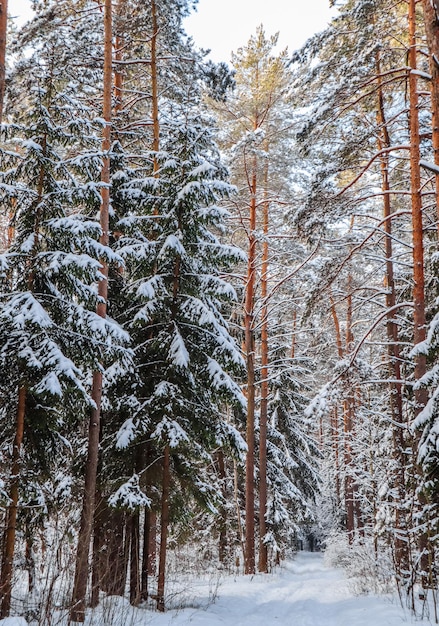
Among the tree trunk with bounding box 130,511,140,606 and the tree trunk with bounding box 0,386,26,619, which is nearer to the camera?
→ the tree trunk with bounding box 0,386,26,619

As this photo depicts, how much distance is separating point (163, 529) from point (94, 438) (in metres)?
1.96

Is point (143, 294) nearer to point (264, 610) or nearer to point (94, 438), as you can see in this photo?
point (94, 438)

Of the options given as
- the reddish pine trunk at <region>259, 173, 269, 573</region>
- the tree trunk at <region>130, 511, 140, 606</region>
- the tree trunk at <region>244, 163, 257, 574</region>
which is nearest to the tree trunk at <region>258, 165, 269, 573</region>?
the reddish pine trunk at <region>259, 173, 269, 573</region>

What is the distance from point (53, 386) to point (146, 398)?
283cm

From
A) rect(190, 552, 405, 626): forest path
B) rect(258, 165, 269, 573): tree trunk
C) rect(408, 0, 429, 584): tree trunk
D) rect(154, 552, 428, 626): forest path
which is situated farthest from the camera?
rect(258, 165, 269, 573): tree trunk

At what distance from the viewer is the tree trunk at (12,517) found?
19.7 ft

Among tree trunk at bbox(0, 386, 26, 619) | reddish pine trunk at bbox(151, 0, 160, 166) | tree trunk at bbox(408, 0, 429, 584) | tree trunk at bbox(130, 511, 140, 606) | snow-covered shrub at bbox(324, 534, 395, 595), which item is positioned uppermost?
reddish pine trunk at bbox(151, 0, 160, 166)

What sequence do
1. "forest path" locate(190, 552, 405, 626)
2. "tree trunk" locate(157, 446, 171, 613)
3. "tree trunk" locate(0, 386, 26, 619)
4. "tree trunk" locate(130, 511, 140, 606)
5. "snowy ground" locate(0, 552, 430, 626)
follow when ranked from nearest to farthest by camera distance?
1. "tree trunk" locate(0, 386, 26, 619)
2. "snowy ground" locate(0, 552, 430, 626)
3. "forest path" locate(190, 552, 405, 626)
4. "tree trunk" locate(157, 446, 171, 613)
5. "tree trunk" locate(130, 511, 140, 606)

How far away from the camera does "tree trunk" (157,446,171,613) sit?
26.3 feet

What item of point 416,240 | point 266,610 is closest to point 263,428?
point 266,610

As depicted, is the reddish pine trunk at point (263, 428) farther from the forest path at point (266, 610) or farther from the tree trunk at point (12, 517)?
the tree trunk at point (12, 517)

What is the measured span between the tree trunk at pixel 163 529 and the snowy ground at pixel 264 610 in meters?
0.30

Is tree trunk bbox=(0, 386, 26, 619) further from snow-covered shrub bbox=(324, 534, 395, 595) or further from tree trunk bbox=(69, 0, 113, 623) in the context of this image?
snow-covered shrub bbox=(324, 534, 395, 595)

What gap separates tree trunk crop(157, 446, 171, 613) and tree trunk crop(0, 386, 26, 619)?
255cm
